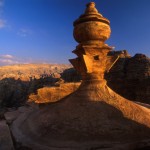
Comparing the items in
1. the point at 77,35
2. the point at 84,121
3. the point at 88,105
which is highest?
the point at 77,35

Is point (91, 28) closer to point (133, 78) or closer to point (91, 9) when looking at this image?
point (91, 9)

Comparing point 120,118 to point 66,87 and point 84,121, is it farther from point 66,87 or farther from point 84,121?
point 66,87

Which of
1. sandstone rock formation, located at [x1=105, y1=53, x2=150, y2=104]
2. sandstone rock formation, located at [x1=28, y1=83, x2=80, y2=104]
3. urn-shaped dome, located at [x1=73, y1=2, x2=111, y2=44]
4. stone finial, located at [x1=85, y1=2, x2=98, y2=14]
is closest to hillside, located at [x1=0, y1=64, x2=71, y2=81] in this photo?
sandstone rock formation, located at [x1=105, y1=53, x2=150, y2=104]

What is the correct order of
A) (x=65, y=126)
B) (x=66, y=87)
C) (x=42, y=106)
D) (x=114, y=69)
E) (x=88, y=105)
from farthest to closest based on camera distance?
(x=114, y=69), (x=66, y=87), (x=42, y=106), (x=88, y=105), (x=65, y=126)

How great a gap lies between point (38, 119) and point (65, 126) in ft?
2.75

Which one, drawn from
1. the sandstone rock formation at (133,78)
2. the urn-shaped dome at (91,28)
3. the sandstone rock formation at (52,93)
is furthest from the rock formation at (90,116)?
the sandstone rock formation at (133,78)

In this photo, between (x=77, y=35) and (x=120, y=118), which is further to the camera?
(x=77, y=35)

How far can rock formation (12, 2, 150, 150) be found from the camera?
311 centimetres

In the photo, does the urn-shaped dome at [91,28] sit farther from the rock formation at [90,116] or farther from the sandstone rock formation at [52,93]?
the sandstone rock formation at [52,93]

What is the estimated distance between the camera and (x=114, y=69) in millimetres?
17641

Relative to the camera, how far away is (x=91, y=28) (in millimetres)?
4039

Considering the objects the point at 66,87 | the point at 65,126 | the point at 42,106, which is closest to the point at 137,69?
the point at 66,87

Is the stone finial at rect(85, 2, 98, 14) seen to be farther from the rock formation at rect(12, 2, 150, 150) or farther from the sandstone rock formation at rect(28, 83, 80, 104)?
the sandstone rock formation at rect(28, 83, 80, 104)

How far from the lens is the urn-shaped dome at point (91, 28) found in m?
4.05
